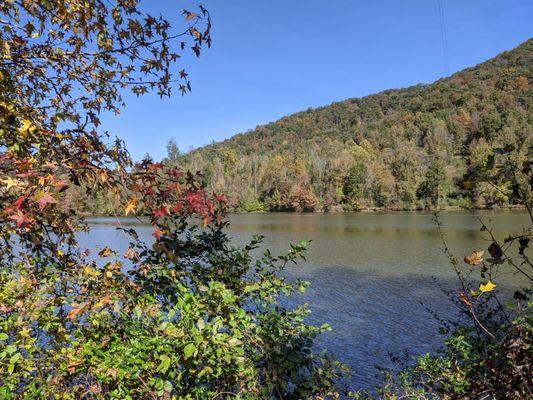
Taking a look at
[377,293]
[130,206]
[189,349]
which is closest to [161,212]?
[130,206]

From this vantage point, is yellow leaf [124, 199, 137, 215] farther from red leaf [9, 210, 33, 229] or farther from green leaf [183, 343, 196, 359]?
green leaf [183, 343, 196, 359]

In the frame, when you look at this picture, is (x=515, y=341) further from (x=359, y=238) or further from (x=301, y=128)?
(x=301, y=128)

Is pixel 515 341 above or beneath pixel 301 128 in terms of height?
beneath

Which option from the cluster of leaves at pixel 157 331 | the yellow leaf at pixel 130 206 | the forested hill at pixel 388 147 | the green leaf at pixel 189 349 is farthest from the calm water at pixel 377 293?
the forested hill at pixel 388 147

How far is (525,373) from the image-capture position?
2.27 metres

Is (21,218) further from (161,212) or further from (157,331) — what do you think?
(157,331)

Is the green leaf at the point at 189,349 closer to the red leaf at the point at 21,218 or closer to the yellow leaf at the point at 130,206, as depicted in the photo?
the yellow leaf at the point at 130,206

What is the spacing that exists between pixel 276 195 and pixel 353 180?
16.0 meters

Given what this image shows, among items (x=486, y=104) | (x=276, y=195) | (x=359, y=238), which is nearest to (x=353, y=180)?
(x=276, y=195)

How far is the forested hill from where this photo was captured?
75688 millimetres

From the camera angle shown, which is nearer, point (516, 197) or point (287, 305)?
point (516, 197)

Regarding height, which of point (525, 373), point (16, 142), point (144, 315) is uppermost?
point (16, 142)

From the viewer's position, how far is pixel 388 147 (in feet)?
360

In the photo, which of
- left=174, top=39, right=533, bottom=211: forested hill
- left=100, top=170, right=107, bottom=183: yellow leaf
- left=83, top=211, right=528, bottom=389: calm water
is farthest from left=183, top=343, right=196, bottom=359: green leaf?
left=174, top=39, right=533, bottom=211: forested hill
